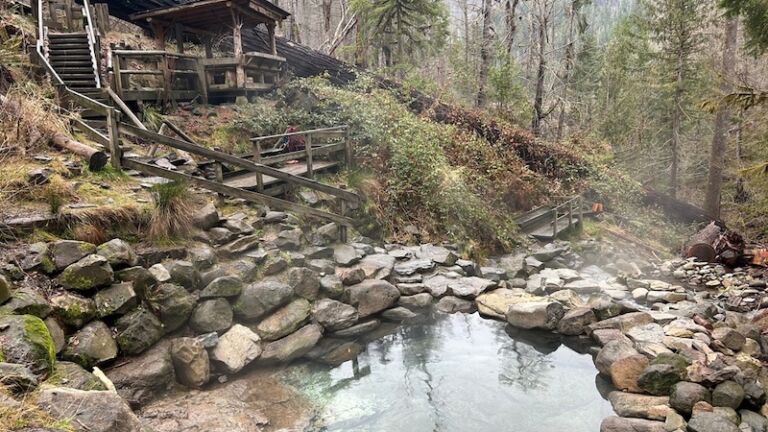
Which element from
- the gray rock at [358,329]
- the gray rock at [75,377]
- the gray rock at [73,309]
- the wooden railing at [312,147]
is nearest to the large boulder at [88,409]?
the gray rock at [75,377]

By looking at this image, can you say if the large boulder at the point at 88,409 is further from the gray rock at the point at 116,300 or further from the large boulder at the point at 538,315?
the large boulder at the point at 538,315

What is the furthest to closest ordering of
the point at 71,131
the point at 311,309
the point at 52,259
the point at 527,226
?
the point at 527,226 → the point at 71,131 → the point at 311,309 → the point at 52,259

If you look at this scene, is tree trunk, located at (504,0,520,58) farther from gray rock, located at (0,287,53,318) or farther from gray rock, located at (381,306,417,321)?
gray rock, located at (0,287,53,318)

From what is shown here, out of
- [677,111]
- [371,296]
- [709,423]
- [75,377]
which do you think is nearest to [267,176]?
[371,296]

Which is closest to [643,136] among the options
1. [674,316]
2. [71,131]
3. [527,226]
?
[527,226]

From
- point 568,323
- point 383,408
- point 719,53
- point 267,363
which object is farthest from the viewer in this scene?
point 719,53

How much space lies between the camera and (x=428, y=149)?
11648 mm

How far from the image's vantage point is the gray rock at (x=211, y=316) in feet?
20.0

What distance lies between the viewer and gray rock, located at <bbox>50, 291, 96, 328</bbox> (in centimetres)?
491

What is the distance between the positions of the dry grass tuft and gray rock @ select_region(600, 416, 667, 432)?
20.2ft

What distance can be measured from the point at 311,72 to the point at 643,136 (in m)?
15.6

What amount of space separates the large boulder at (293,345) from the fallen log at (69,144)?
3.97m

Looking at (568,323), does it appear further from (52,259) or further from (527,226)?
(52,259)

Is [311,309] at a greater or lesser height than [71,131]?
lesser
